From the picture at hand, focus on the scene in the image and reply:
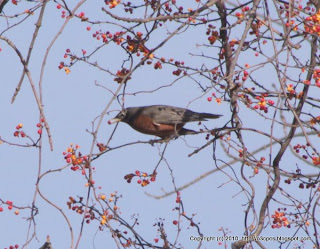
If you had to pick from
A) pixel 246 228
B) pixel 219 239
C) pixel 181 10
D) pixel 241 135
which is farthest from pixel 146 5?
pixel 219 239

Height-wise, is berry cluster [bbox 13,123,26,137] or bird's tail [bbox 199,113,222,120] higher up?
bird's tail [bbox 199,113,222,120]

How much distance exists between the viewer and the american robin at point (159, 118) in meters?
6.55

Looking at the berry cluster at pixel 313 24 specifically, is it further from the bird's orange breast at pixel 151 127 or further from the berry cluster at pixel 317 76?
the bird's orange breast at pixel 151 127

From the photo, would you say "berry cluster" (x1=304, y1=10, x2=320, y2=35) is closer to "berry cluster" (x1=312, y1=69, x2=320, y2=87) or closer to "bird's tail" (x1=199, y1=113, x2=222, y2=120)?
"berry cluster" (x1=312, y1=69, x2=320, y2=87)

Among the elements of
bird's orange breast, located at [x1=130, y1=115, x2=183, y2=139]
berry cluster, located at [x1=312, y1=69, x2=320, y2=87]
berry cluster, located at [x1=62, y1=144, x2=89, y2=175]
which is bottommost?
berry cluster, located at [x1=62, y1=144, x2=89, y2=175]

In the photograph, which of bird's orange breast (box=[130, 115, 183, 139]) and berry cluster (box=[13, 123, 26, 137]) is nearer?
berry cluster (box=[13, 123, 26, 137])

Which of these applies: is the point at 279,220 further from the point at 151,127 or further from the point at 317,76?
the point at 151,127

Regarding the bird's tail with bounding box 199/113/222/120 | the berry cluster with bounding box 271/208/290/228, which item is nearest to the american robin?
the bird's tail with bounding box 199/113/222/120

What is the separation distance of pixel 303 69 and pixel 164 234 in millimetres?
1829

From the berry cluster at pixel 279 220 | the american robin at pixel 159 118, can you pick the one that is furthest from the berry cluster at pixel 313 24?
the american robin at pixel 159 118

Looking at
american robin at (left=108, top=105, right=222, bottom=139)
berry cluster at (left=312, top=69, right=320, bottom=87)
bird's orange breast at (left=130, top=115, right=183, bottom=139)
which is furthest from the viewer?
bird's orange breast at (left=130, top=115, right=183, bottom=139)

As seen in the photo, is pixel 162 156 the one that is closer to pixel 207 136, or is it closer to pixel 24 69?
pixel 207 136

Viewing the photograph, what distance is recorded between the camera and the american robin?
21.5 ft

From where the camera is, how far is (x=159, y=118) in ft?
22.5
